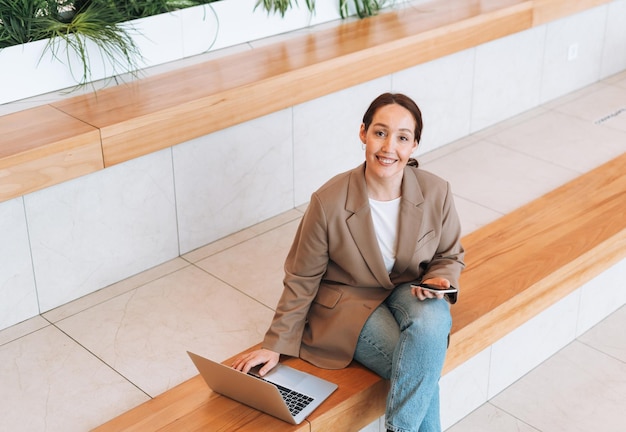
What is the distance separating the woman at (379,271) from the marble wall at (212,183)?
0.92 m

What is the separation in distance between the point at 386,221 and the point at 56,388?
1084 mm

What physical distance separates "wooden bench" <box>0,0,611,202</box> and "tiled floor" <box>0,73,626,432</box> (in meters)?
0.46

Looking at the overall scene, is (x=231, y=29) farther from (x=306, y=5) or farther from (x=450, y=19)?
(x=450, y=19)

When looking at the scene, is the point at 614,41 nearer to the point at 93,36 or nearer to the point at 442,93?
the point at 442,93

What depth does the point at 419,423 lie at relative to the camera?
7.59 feet

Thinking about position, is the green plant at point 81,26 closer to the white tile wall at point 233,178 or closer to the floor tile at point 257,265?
the white tile wall at point 233,178

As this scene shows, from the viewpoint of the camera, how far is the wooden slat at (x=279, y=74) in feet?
10.2

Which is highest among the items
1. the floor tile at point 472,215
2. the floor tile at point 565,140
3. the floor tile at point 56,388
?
the floor tile at point 565,140

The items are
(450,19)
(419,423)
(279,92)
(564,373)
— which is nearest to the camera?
(419,423)

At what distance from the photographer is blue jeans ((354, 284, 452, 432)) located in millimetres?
2287

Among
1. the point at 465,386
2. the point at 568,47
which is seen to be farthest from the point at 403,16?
the point at 465,386

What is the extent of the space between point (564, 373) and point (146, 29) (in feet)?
6.53

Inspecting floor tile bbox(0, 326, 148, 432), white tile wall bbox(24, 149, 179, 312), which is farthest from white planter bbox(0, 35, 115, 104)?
floor tile bbox(0, 326, 148, 432)

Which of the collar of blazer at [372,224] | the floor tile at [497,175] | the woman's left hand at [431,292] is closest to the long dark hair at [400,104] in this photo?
the collar of blazer at [372,224]
